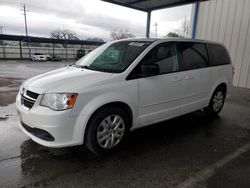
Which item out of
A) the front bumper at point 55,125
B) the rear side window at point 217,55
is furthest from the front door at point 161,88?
the rear side window at point 217,55

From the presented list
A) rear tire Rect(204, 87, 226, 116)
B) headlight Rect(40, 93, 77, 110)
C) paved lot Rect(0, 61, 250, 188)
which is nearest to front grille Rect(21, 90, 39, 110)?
headlight Rect(40, 93, 77, 110)

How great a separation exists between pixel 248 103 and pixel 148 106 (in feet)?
15.5

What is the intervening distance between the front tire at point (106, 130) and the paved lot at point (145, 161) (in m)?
0.17

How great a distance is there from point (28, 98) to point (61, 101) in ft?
1.96

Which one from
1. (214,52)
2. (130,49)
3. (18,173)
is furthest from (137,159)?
(214,52)

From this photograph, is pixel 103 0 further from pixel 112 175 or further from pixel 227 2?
pixel 112 175

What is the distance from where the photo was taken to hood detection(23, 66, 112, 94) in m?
2.65

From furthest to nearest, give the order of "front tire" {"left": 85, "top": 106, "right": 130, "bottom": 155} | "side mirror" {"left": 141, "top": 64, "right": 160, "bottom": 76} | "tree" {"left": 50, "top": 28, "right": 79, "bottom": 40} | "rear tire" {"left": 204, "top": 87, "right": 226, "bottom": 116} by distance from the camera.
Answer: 1. "tree" {"left": 50, "top": 28, "right": 79, "bottom": 40}
2. "rear tire" {"left": 204, "top": 87, "right": 226, "bottom": 116}
3. "side mirror" {"left": 141, "top": 64, "right": 160, "bottom": 76}
4. "front tire" {"left": 85, "top": 106, "right": 130, "bottom": 155}

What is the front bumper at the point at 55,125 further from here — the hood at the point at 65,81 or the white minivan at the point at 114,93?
the hood at the point at 65,81

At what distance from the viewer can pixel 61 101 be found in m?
2.56

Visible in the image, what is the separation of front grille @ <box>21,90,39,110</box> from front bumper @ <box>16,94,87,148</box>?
0.29 feet

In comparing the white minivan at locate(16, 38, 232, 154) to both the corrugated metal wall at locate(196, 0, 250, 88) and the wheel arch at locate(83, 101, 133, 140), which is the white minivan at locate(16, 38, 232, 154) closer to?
the wheel arch at locate(83, 101, 133, 140)

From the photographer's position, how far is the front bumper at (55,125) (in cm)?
252

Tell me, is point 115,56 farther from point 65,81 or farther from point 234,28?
point 234,28
